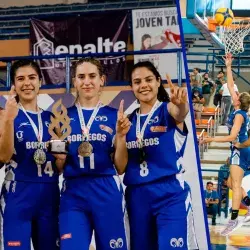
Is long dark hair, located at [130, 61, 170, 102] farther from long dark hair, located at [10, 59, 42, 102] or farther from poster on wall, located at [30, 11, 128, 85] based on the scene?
long dark hair, located at [10, 59, 42, 102]

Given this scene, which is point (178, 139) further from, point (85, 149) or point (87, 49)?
point (87, 49)

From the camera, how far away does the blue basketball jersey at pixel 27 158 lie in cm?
316

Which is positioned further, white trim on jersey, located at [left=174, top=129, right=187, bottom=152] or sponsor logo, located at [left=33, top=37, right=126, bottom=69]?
sponsor logo, located at [left=33, top=37, right=126, bottom=69]

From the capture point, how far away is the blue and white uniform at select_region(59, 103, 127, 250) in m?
3.14

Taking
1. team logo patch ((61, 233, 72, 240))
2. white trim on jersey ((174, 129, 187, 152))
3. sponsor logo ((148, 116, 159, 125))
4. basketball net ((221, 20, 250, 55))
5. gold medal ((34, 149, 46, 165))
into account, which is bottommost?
team logo patch ((61, 233, 72, 240))

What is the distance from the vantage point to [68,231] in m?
3.15

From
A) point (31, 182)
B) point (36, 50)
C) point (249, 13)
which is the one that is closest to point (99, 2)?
point (36, 50)

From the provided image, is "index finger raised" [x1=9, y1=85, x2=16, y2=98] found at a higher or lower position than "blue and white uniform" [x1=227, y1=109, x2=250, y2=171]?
higher

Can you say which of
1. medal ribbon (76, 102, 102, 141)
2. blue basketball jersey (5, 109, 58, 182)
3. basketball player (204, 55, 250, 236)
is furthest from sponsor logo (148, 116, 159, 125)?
basketball player (204, 55, 250, 236)

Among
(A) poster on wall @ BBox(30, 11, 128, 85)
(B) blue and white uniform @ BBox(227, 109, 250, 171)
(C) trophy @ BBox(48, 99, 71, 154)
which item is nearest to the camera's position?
(C) trophy @ BBox(48, 99, 71, 154)

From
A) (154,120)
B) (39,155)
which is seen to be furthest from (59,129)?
(154,120)

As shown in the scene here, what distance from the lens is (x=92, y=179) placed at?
10.3ft

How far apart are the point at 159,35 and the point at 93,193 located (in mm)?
872

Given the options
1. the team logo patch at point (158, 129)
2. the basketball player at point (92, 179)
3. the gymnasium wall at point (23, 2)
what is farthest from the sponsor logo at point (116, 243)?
the gymnasium wall at point (23, 2)
